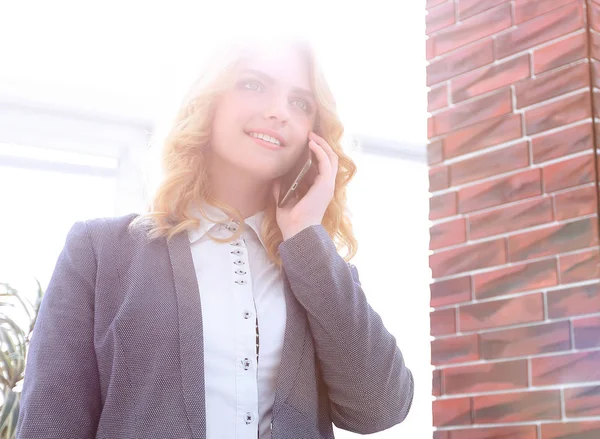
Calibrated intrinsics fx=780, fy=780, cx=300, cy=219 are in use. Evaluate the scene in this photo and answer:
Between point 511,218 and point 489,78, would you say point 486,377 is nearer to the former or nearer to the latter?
point 511,218

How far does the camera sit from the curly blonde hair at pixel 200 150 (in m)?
1.88

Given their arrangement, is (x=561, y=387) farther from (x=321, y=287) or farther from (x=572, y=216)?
(x=321, y=287)

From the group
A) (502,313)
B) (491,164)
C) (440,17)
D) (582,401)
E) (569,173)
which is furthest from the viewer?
(440,17)

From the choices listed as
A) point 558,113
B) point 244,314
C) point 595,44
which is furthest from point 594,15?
point 244,314

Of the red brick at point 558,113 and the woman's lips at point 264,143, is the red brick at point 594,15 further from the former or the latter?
the woman's lips at point 264,143

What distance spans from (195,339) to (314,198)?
502mm

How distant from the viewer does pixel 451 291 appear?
250 centimetres

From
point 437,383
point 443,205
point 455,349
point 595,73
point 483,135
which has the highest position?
point 595,73

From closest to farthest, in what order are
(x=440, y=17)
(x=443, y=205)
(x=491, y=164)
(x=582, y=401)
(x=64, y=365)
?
(x=64, y=365), (x=582, y=401), (x=491, y=164), (x=443, y=205), (x=440, y=17)

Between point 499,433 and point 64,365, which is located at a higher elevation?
point 64,365

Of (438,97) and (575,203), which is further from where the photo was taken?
(438,97)

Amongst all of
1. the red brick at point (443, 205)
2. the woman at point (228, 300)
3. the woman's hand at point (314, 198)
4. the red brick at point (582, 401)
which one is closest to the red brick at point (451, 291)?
the red brick at point (443, 205)

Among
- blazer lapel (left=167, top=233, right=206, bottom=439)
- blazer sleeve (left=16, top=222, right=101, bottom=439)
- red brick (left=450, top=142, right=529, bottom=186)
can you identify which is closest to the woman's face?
blazer lapel (left=167, top=233, right=206, bottom=439)

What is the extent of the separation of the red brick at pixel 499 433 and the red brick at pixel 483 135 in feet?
2.85
